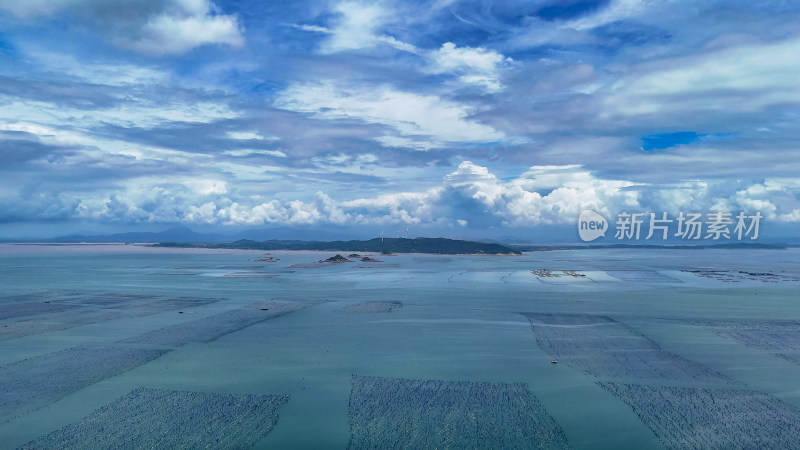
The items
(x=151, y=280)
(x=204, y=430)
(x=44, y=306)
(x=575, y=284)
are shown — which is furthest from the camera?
(x=151, y=280)

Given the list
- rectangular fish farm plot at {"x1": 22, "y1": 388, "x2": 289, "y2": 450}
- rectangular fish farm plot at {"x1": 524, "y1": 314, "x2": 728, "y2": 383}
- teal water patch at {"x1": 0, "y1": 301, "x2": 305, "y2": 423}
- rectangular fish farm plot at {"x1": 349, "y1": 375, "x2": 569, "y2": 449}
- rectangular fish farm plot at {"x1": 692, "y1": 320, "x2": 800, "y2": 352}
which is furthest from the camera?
rectangular fish farm plot at {"x1": 692, "y1": 320, "x2": 800, "y2": 352}

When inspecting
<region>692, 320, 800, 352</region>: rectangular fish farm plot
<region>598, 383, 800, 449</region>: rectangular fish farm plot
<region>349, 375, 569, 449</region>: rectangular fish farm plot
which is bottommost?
<region>349, 375, 569, 449</region>: rectangular fish farm plot

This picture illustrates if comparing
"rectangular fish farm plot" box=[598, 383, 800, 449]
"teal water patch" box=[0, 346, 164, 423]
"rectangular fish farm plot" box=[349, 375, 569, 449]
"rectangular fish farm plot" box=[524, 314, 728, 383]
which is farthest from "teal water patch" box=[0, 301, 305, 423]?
"rectangular fish farm plot" box=[598, 383, 800, 449]

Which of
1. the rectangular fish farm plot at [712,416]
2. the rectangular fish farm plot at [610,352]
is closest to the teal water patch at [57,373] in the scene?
the rectangular fish farm plot at [610,352]

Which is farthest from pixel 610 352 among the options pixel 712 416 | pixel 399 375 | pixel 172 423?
pixel 172 423

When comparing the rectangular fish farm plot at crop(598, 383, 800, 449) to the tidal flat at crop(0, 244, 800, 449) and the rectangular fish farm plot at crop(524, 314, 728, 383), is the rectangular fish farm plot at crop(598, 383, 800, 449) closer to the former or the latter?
the tidal flat at crop(0, 244, 800, 449)

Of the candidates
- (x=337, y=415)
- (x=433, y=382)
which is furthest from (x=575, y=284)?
(x=337, y=415)

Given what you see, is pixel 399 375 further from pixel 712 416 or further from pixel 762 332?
pixel 762 332

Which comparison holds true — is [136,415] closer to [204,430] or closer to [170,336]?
[204,430]

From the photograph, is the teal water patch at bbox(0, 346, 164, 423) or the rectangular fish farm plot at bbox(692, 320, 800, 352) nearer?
the teal water patch at bbox(0, 346, 164, 423)
